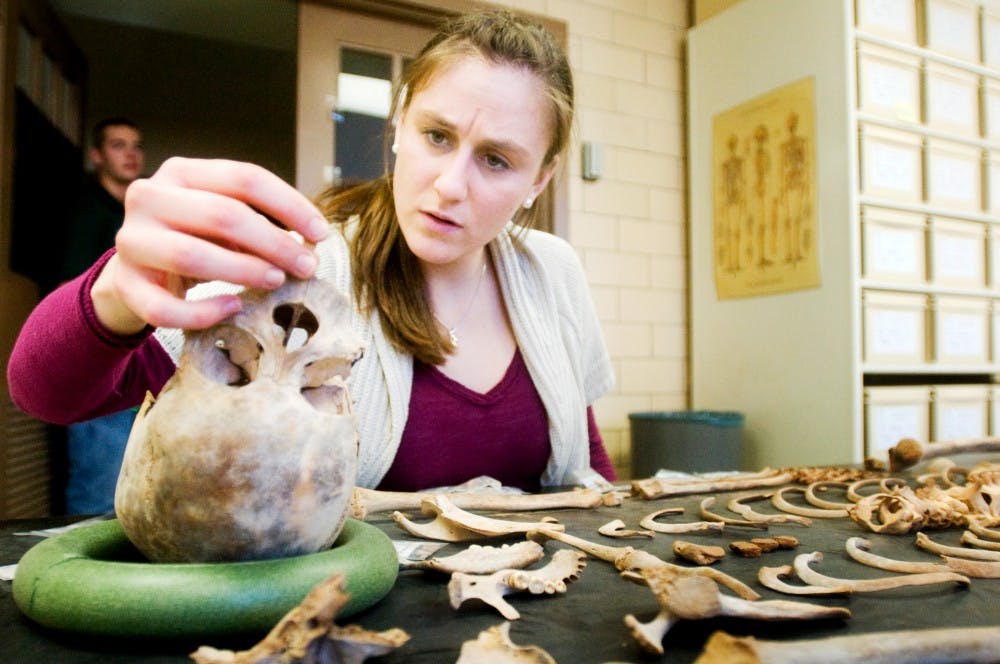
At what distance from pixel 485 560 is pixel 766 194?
2.46 m

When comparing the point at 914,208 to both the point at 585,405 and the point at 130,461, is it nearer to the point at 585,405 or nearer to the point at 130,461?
the point at 585,405

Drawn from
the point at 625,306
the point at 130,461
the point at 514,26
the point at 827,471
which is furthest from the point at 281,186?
the point at 625,306

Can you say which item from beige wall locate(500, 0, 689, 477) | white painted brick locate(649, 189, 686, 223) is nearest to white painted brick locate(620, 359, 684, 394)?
beige wall locate(500, 0, 689, 477)

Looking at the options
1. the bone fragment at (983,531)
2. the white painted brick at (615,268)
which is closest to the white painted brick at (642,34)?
the white painted brick at (615,268)

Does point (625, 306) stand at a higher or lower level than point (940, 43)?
lower

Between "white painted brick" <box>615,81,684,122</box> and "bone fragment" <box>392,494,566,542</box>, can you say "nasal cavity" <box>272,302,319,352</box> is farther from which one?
"white painted brick" <box>615,81,684,122</box>

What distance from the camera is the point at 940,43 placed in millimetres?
2627

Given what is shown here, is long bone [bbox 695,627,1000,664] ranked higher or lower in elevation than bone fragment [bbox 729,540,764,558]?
higher

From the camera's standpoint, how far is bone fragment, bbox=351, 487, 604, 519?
871 millimetres

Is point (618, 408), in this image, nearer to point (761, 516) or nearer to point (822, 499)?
point (822, 499)

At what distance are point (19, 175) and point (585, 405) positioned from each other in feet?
6.66

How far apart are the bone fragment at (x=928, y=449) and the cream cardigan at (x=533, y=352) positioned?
20.9 inches

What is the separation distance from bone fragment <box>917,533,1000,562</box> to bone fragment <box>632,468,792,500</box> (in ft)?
1.09

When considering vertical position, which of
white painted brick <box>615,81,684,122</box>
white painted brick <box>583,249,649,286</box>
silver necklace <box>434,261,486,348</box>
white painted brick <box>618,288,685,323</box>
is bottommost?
silver necklace <box>434,261,486,348</box>
